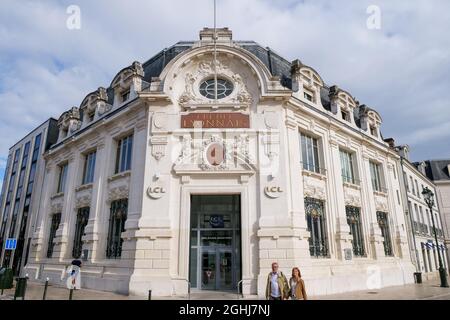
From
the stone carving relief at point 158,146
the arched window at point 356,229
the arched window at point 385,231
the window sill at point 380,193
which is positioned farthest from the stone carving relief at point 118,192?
the arched window at point 385,231

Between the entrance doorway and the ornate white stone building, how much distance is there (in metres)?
0.05

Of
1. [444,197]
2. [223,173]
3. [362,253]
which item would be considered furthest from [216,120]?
[444,197]

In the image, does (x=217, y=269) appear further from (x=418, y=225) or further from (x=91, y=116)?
(x=418, y=225)

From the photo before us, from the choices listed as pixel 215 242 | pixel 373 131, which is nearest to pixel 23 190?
pixel 215 242

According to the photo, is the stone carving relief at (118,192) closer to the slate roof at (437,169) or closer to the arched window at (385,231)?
the arched window at (385,231)

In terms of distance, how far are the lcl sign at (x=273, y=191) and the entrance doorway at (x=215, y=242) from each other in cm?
140

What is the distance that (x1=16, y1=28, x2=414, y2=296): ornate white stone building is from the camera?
12.8 meters

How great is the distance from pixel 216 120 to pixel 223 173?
8.41 ft

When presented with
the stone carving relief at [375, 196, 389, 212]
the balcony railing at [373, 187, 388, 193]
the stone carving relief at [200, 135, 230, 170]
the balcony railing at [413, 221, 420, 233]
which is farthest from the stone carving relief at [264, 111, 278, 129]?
the balcony railing at [413, 221, 420, 233]

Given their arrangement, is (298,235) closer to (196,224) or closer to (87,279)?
(196,224)

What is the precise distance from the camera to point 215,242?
13.8 metres

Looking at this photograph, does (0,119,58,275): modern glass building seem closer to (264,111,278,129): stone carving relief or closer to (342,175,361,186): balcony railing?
(264,111,278,129): stone carving relief

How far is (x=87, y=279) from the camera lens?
48.8 feet
